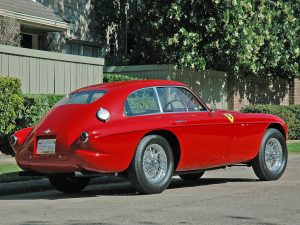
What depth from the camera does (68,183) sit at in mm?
9945

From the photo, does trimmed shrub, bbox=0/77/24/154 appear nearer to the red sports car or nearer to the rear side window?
the red sports car

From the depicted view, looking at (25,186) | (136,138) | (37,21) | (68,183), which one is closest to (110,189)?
(68,183)

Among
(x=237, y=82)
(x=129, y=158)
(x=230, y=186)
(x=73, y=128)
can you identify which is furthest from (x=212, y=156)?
(x=237, y=82)

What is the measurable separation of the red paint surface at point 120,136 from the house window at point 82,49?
1252 cm

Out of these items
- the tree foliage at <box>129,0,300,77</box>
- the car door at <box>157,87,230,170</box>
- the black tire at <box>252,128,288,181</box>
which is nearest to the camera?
the car door at <box>157,87,230,170</box>

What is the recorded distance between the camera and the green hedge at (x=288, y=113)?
22166 mm

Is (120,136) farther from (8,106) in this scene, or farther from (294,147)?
(294,147)

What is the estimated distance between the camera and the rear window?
9227 millimetres

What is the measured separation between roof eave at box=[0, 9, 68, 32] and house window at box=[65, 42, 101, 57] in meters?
2.58

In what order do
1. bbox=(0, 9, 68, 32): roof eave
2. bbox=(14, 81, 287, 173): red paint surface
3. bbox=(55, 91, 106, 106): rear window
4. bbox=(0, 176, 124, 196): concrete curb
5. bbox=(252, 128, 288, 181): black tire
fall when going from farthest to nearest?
bbox=(0, 9, 68, 32): roof eave < bbox=(252, 128, 288, 181): black tire < bbox=(0, 176, 124, 196): concrete curb < bbox=(55, 91, 106, 106): rear window < bbox=(14, 81, 287, 173): red paint surface

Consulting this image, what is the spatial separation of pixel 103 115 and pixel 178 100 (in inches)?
61.8

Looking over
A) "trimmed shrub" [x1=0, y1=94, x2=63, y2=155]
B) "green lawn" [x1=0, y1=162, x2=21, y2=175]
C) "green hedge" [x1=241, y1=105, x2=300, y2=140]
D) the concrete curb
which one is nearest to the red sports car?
the concrete curb

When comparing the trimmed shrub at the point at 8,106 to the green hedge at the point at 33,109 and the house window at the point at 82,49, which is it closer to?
the green hedge at the point at 33,109

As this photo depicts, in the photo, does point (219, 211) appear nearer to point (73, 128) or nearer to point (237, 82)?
point (73, 128)
